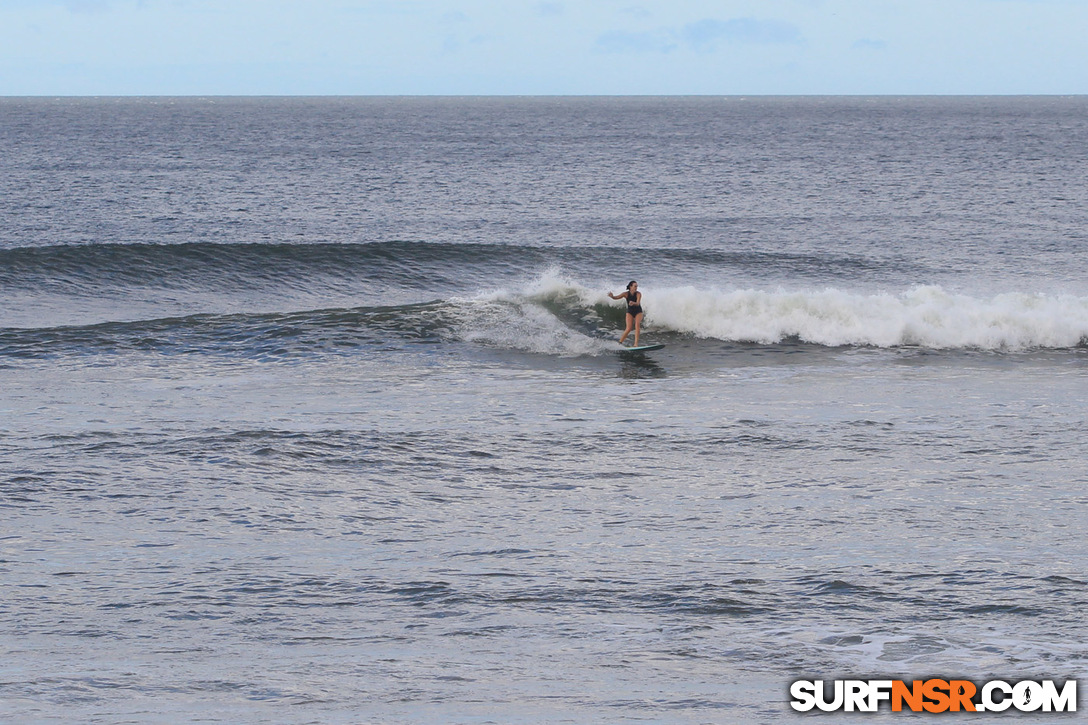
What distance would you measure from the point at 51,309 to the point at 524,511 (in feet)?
59.0

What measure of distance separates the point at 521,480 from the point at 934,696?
21.1 feet

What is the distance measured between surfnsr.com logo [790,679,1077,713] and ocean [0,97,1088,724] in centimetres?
14

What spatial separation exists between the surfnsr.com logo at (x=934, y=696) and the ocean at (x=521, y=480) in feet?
0.44

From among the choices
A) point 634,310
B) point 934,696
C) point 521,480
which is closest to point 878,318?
point 634,310

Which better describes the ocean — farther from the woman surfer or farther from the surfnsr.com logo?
the woman surfer

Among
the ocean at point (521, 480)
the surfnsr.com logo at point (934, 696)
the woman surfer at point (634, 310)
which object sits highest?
the woman surfer at point (634, 310)

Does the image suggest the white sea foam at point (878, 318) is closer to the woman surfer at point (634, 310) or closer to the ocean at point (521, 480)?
the ocean at point (521, 480)

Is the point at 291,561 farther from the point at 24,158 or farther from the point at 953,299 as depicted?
the point at 24,158

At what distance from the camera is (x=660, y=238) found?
129ft

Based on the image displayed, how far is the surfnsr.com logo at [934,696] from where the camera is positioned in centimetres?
779

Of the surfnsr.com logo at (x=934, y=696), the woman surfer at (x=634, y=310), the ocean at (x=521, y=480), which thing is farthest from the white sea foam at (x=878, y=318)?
the surfnsr.com logo at (x=934, y=696)

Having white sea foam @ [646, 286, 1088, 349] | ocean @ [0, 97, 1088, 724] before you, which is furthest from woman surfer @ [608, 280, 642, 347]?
white sea foam @ [646, 286, 1088, 349]

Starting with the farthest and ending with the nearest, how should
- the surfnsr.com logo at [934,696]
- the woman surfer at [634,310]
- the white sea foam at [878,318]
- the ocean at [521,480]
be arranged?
the white sea foam at [878,318], the woman surfer at [634,310], the ocean at [521,480], the surfnsr.com logo at [934,696]

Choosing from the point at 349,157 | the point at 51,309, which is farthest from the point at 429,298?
the point at 349,157
